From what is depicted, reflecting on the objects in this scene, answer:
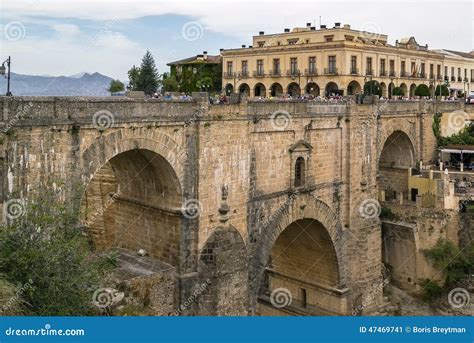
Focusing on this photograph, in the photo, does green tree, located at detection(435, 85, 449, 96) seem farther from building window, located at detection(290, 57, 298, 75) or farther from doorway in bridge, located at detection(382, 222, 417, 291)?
doorway in bridge, located at detection(382, 222, 417, 291)

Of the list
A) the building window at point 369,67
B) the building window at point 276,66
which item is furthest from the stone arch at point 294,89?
the building window at point 369,67

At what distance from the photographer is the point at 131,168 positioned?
813 inches

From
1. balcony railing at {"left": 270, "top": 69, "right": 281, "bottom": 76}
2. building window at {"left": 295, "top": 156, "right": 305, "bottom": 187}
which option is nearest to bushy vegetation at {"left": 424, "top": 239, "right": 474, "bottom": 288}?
building window at {"left": 295, "top": 156, "right": 305, "bottom": 187}

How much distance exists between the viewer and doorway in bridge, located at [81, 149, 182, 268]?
1981cm

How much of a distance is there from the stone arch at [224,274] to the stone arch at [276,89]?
1307 inches

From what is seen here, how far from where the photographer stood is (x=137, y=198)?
69.6ft

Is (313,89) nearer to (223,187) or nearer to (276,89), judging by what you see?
(276,89)

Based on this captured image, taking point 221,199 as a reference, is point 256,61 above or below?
above

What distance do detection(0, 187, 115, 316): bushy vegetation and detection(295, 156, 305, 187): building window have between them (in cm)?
1188

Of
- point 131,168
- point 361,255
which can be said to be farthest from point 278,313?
point 131,168

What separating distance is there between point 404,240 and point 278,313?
8078 millimetres

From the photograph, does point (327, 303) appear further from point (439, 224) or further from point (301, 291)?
point (439, 224)

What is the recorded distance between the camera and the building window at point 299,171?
24.6 m

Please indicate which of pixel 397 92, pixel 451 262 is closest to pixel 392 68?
pixel 397 92
